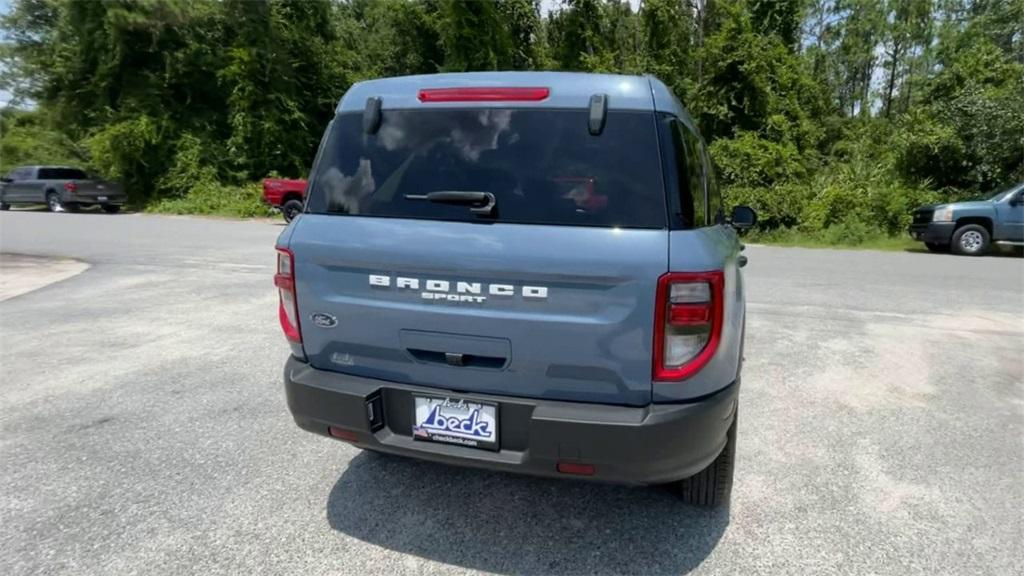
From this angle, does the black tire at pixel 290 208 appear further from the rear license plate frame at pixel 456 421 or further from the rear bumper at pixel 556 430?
the rear license plate frame at pixel 456 421

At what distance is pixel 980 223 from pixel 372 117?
578 inches

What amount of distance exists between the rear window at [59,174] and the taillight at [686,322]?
88.5ft

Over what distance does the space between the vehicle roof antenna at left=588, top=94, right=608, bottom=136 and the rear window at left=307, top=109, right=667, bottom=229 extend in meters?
0.03

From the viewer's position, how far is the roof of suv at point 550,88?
2.48 meters

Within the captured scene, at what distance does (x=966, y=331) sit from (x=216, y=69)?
26.0m

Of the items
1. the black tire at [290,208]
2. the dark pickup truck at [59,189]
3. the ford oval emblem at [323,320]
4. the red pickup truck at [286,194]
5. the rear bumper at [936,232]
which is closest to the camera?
the ford oval emblem at [323,320]

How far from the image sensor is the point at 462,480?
319 centimetres

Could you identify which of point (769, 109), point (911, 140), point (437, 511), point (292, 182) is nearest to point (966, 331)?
point (437, 511)

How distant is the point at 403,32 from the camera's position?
27.9 meters

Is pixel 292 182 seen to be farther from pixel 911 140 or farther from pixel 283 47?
pixel 911 140

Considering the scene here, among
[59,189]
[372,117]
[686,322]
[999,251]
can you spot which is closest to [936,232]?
[999,251]

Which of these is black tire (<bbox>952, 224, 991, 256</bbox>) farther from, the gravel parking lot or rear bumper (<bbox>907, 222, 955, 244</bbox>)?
the gravel parking lot

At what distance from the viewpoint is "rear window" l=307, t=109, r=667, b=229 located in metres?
2.38

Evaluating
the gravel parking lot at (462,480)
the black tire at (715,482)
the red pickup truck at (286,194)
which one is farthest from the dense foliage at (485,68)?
the black tire at (715,482)
